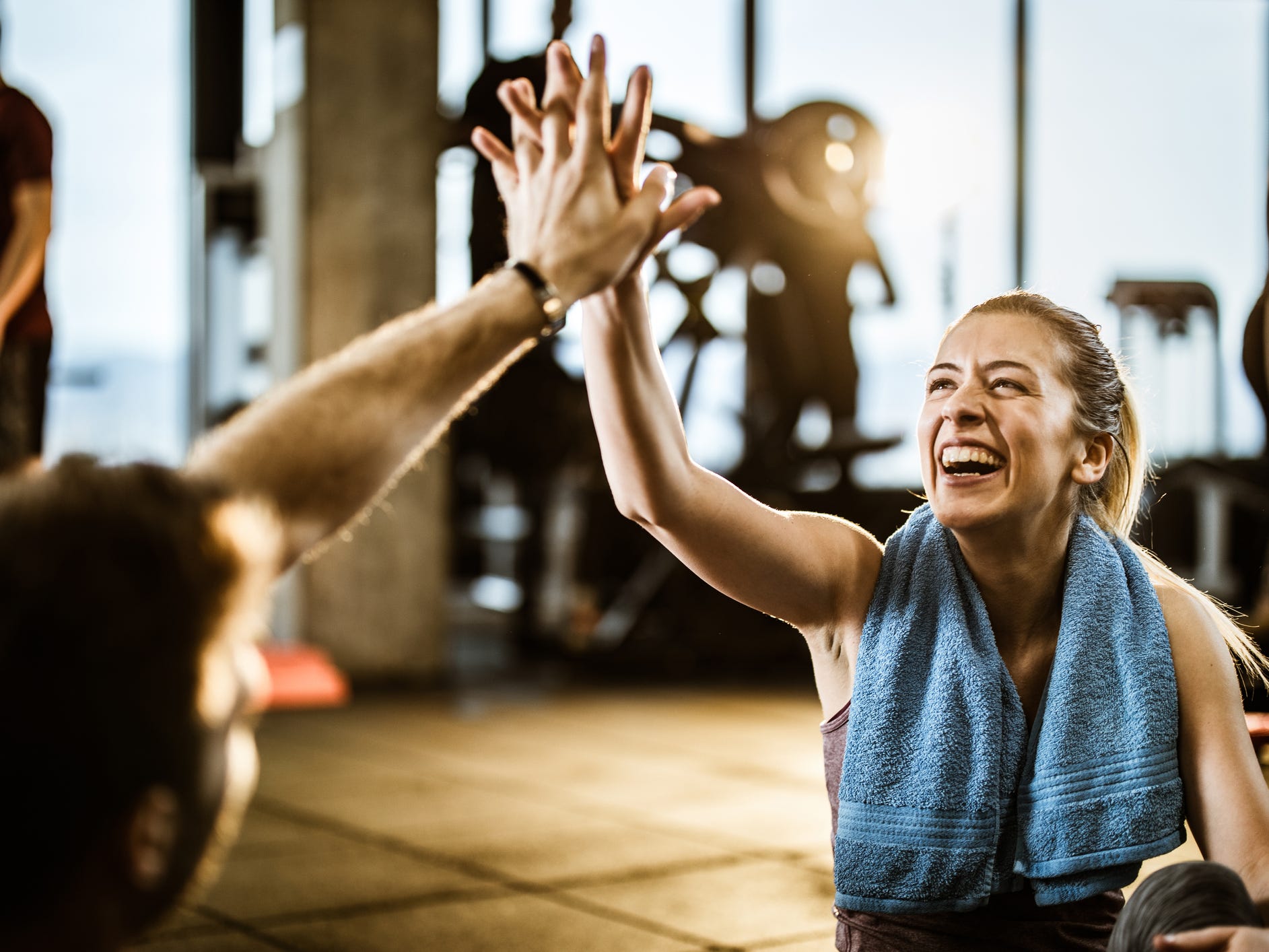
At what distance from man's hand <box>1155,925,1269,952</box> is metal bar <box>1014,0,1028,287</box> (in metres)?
6.74

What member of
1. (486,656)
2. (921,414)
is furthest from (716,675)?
(921,414)

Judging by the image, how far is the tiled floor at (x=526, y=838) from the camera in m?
2.53

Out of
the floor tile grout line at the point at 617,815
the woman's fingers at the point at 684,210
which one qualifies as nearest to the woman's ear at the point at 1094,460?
the woman's fingers at the point at 684,210

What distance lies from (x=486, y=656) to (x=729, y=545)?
219 inches

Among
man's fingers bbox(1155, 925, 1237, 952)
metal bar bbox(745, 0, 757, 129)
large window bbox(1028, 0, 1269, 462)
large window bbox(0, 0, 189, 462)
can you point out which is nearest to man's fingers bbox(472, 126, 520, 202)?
man's fingers bbox(1155, 925, 1237, 952)

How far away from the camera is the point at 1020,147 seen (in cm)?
761

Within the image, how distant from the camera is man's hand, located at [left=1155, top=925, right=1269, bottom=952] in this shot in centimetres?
120

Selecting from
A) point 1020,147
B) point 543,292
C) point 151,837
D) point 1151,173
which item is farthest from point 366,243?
point 151,837

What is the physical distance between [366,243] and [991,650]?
4601mm

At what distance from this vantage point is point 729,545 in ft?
4.79

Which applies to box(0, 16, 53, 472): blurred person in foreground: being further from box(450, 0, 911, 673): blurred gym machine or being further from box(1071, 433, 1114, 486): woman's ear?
box(450, 0, 911, 673): blurred gym machine

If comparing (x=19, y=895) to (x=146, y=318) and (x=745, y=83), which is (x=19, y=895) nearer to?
(x=146, y=318)

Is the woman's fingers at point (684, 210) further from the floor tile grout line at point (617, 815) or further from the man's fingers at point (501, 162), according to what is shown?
the floor tile grout line at point (617, 815)

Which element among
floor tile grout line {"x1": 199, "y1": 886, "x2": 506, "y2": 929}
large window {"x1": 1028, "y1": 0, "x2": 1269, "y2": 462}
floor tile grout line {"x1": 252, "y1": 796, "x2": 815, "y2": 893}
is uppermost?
large window {"x1": 1028, "y1": 0, "x2": 1269, "y2": 462}
